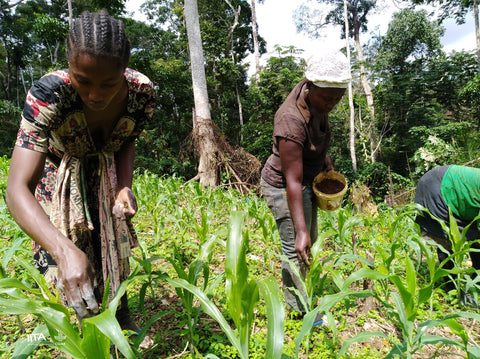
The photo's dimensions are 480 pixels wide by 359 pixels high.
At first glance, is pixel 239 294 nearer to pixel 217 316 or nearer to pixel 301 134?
pixel 217 316

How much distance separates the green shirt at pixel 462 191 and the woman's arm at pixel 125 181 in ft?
7.77

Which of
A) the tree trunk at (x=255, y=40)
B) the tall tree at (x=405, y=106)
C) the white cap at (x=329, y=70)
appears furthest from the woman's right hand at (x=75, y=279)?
the tree trunk at (x=255, y=40)

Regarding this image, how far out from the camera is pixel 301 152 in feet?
5.48

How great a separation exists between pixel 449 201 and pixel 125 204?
2.42 meters

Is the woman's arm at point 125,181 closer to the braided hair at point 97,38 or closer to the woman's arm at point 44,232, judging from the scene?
the woman's arm at point 44,232

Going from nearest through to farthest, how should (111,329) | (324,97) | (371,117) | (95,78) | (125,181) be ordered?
(111,329) → (95,78) → (125,181) → (324,97) → (371,117)

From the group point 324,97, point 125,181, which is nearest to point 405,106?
point 324,97

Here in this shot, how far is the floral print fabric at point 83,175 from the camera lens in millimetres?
1126

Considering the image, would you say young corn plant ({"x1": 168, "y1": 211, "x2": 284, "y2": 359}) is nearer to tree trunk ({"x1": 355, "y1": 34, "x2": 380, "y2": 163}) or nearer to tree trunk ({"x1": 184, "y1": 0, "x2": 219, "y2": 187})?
tree trunk ({"x1": 184, "y1": 0, "x2": 219, "y2": 187})

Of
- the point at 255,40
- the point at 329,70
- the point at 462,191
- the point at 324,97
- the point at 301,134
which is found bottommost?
the point at 462,191

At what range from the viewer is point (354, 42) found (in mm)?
19344

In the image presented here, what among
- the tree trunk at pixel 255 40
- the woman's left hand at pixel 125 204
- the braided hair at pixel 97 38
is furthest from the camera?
Result: the tree trunk at pixel 255 40

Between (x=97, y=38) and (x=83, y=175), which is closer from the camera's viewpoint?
(x=97, y=38)

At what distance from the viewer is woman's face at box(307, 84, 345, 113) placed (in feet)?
5.29
